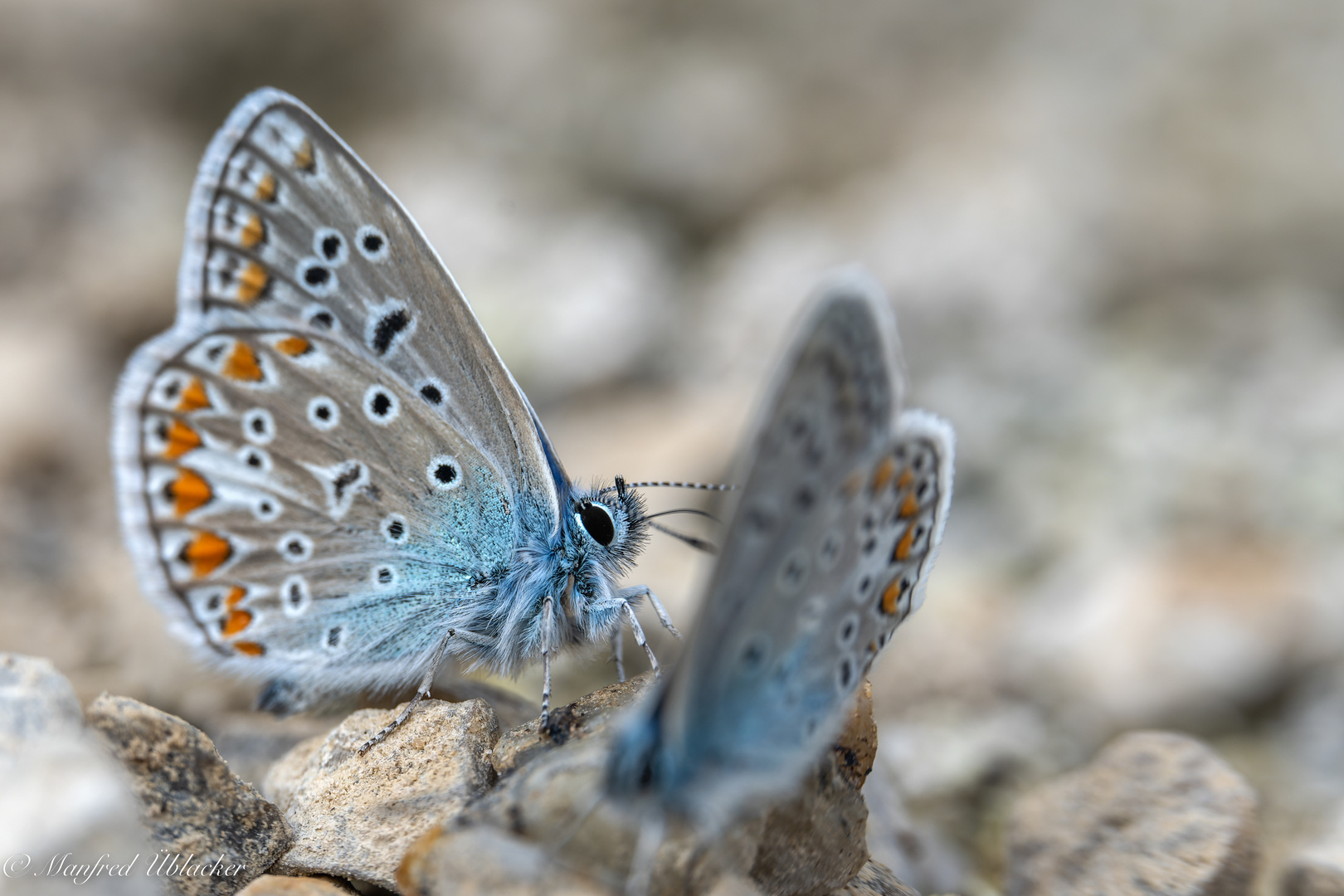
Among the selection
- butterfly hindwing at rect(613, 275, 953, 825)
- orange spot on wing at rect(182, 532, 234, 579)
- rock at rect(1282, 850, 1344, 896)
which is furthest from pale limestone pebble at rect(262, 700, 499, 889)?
rock at rect(1282, 850, 1344, 896)

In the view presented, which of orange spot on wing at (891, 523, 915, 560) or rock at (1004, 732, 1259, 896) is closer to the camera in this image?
orange spot on wing at (891, 523, 915, 560)

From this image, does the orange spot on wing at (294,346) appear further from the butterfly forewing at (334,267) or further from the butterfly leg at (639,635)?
the butterfly leg at (639,635)

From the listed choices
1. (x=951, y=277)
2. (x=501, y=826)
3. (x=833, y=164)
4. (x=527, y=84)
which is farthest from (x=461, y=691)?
(x=527, y=84)

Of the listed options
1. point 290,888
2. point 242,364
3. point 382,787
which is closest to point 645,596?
point 382,787

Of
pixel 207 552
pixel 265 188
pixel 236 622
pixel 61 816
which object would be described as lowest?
pixel 61 816

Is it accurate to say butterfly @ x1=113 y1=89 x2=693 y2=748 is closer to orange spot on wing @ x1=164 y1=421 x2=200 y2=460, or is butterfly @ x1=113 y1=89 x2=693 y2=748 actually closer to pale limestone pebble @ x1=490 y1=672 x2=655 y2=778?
orange spot on wing @ x1=164 y1=421 x2=200 y2=460

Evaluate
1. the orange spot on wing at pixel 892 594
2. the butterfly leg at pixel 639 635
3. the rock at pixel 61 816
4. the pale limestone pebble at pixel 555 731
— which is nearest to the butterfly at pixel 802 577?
the orange spot on wing at pixel 892 594

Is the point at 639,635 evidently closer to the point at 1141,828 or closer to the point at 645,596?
the point at 645,596
